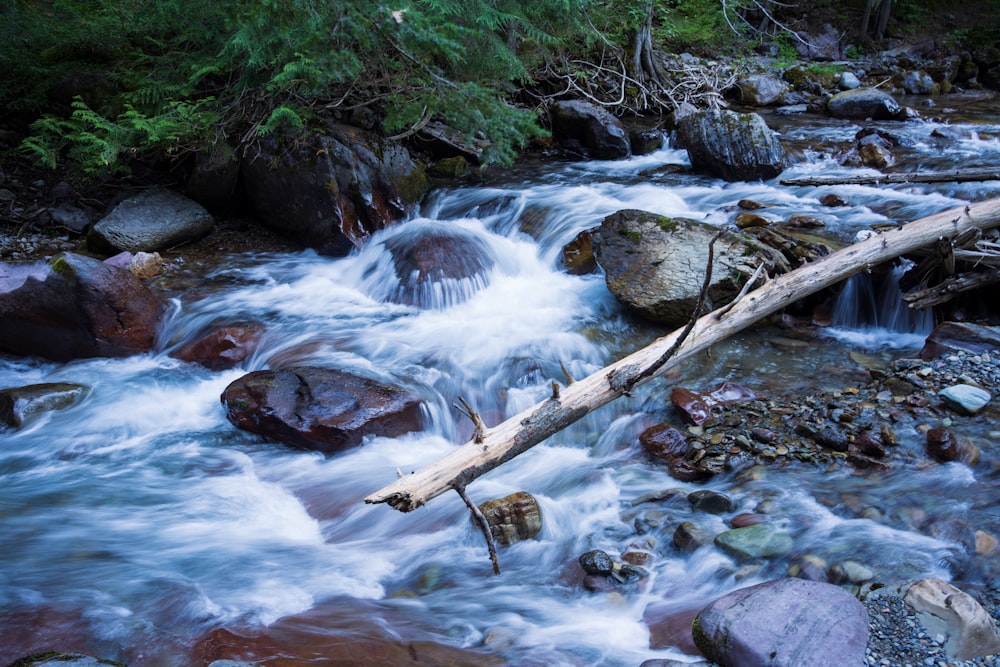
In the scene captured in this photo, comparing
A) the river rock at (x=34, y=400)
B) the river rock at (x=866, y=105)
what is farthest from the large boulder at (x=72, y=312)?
the river rock at (x=866, y=105)

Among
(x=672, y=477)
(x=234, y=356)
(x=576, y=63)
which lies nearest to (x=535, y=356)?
(x=672, y=477)

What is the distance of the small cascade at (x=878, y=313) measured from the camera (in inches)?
251

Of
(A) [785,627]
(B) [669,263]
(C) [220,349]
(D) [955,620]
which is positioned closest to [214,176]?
(C) [220,349]

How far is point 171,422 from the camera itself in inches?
221

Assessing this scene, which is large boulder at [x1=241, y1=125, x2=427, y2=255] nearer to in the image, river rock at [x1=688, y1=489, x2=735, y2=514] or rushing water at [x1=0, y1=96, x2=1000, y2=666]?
rushing water at [x1=0, y1=96, x2=1000, y2=666]

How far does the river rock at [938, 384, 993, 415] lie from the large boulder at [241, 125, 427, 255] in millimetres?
6366

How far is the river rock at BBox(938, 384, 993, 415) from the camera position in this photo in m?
4.77

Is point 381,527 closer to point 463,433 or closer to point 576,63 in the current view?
point 463,433

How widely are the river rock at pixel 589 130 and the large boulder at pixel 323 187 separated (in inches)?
168

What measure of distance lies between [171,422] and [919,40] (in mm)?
22469

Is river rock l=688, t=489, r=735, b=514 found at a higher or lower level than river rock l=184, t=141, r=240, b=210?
lower

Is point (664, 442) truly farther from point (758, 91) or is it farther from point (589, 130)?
point (758, 91)

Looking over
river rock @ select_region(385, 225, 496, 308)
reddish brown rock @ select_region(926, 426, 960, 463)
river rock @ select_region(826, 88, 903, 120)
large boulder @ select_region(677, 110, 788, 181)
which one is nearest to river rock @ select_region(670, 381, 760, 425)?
reddish brown rock @ select_region(926, 426, 960, 463)

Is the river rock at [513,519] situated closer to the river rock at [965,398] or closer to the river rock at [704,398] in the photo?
the river rock at [704,398]
